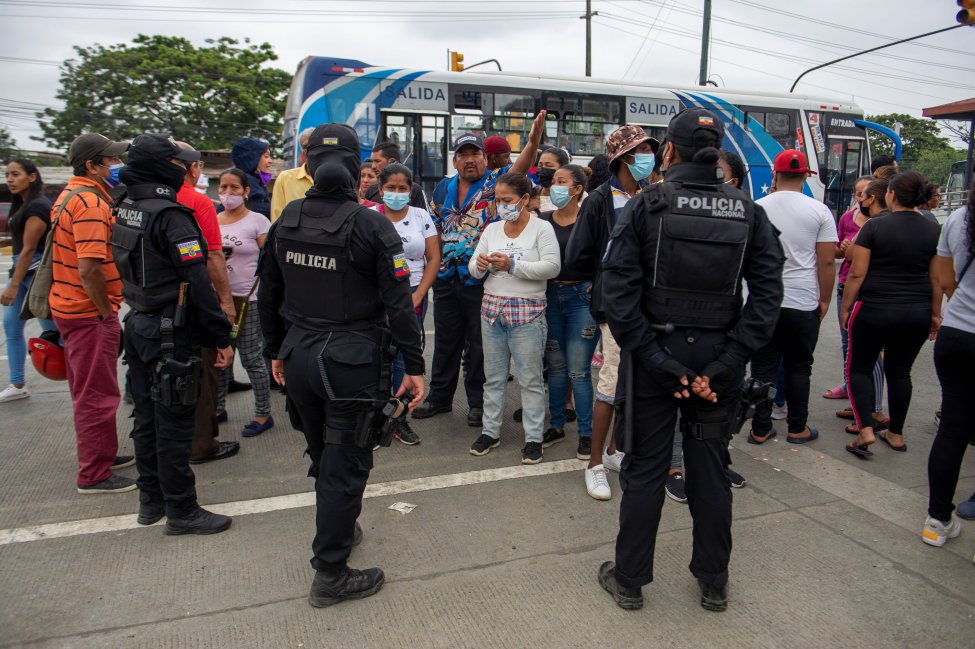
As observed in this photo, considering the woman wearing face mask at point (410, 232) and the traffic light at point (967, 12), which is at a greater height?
the traffic light at point (967, 12)

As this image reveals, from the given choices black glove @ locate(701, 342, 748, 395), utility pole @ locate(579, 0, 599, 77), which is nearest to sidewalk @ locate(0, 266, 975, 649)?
black glove @ locate(701, 342, 748, 395)

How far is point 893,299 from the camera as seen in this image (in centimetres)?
435

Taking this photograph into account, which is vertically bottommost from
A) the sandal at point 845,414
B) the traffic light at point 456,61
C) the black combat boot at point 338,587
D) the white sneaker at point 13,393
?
the sandal at point 845,414

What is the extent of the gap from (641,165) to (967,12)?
2429 mm

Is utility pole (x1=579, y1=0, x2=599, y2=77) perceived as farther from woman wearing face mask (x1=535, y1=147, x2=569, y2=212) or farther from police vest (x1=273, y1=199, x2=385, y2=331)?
police vest (x1=273, y1=199, x2=385, y2=331)

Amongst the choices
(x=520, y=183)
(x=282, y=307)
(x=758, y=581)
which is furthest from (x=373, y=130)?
(x=758, y=581)

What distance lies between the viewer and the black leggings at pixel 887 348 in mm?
4344

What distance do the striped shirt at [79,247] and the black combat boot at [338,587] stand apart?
2143mm

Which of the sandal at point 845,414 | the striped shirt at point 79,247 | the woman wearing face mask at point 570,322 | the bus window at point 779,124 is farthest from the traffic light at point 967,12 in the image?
the bus window at point 779,124

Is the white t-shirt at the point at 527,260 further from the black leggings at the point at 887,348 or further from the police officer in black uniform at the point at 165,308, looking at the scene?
the black leggings at the point at 887,348

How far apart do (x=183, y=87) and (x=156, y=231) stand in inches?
1339

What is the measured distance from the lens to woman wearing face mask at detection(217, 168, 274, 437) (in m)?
4.65

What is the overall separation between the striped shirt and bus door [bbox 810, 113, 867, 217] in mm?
18085

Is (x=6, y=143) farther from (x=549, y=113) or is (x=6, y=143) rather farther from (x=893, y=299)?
(x=893, y=299)
